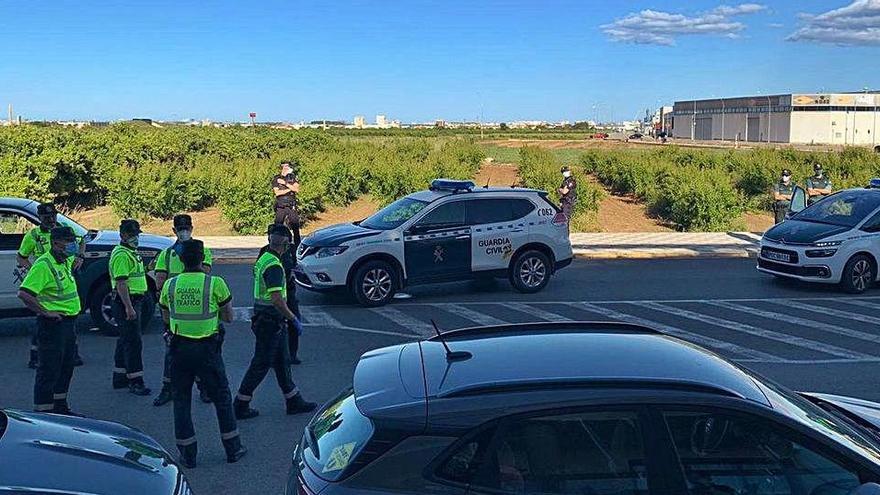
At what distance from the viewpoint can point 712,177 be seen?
27.1 metres

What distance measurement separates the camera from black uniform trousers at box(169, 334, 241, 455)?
6.43 metres

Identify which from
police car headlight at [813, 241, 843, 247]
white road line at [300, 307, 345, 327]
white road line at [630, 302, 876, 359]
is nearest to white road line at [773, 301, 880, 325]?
police car headlight at [813, 241, 843, 247]

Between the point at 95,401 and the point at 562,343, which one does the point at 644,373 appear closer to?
the point at 562,343

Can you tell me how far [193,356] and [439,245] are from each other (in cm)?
729

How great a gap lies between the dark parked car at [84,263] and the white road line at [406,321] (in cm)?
319

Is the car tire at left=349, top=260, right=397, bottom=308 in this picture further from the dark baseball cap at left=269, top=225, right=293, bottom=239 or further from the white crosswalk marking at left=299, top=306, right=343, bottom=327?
the dark baseball cap at left=269, top=225, right=293, bottom=239

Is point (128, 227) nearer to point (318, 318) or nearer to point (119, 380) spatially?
point (119, 380)

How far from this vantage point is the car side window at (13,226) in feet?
36.6

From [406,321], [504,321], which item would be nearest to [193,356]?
[406,321]

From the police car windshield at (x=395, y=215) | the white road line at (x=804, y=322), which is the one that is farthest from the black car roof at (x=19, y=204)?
the white road line at (x=804, y=322)

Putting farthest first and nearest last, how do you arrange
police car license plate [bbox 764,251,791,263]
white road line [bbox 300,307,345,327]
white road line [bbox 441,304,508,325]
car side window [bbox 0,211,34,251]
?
police car license plate [bbox 764,251,791,263], white road line [bbox 441,304,508,325], white road line [bbox 300,307,345,327], car side window [bbox 0,211,34,251]

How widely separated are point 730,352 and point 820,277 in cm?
482

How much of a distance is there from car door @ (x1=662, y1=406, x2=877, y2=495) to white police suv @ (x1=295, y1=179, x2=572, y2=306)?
9689 mm

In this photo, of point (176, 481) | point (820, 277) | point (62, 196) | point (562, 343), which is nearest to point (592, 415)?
point (562, 343)
